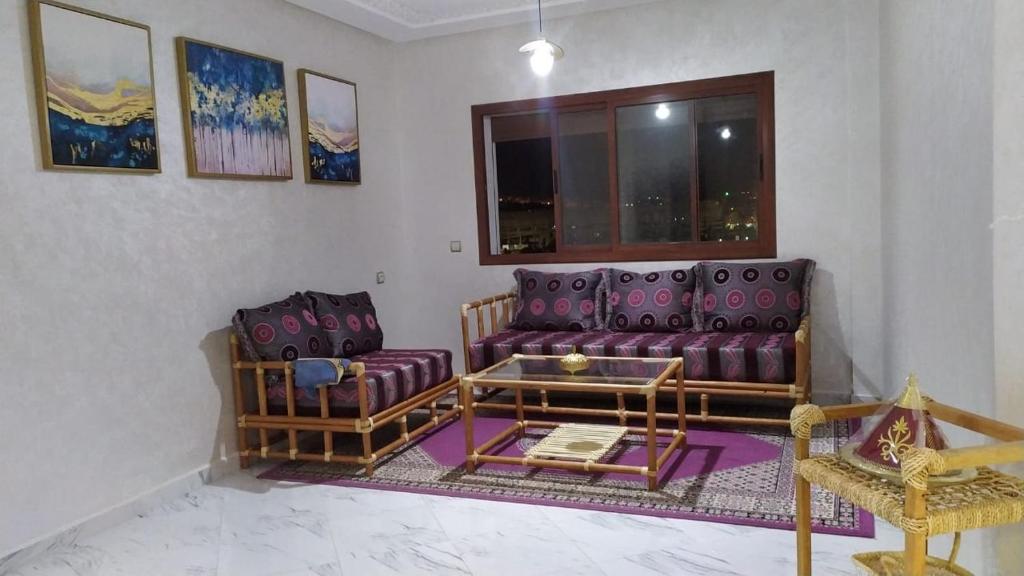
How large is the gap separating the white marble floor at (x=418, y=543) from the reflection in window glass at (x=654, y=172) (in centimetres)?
249

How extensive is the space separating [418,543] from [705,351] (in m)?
1.99

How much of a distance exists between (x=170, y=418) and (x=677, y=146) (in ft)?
11.6

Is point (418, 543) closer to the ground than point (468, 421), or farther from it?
closer to the ground

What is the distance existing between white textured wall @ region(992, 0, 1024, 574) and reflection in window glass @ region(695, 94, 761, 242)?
296cm

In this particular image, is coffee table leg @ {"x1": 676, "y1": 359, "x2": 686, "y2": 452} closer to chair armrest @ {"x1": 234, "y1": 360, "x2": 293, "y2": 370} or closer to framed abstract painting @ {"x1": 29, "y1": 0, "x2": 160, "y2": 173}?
chair armrest @ {"x1": 234, "y1": 360, "x2": 293, "y2": 370}

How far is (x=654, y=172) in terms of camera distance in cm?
509

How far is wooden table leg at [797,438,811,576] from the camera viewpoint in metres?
2.03

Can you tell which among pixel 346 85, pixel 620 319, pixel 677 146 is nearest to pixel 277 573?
pixel 620 319

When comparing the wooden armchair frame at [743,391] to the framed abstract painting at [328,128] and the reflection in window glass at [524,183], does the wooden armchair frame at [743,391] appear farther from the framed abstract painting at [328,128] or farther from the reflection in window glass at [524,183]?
the framed abstract painting at [328,128]

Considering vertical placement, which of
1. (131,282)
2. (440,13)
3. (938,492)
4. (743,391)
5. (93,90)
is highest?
(440,13)

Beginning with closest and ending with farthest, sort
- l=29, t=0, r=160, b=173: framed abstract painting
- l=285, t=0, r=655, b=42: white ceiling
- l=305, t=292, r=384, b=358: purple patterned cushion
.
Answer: l=29, t=0, r=160, b=173: framed abstract painting < l=305, t=292, r=384, b=358: purple patterned cushion < l=285, t=0, r=655, b=42: white ceiling

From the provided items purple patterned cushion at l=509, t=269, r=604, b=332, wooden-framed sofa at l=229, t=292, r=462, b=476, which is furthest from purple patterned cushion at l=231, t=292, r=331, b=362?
purple patterned cushion at l=509, t=269, r=604, b=332

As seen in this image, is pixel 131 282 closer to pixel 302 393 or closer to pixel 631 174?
pixel 302 393

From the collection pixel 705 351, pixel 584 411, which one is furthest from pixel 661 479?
pixel 705 351
